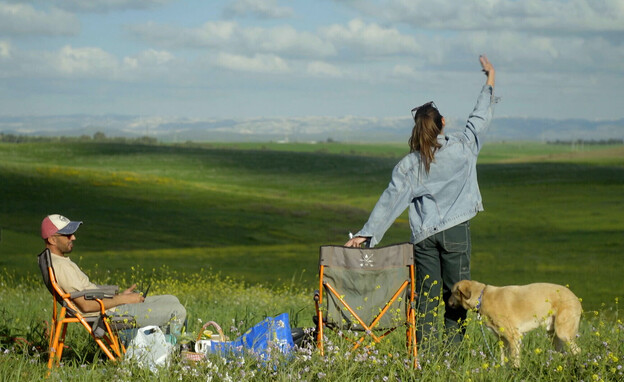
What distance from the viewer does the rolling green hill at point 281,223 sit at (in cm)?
2320

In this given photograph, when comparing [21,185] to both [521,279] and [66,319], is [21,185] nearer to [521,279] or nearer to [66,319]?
[521,279]

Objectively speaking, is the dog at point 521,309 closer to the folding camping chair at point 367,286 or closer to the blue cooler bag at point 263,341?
the folding camping chair at point 367,286

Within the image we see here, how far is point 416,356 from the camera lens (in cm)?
546

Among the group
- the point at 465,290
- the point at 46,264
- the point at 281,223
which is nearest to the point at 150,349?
the point at 46,264

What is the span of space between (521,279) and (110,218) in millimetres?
20151

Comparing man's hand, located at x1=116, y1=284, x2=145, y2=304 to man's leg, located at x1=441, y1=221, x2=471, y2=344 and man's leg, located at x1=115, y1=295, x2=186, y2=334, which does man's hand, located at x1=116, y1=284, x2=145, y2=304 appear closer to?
man's leg, located at x1=115, y1=295, x2=186, y2=334

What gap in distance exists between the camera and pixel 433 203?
611cm

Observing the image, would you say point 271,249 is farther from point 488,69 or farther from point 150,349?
point 150,349

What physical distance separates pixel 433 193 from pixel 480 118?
2.33 ft

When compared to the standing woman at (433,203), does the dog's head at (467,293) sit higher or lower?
lower

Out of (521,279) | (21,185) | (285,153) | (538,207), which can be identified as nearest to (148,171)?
(285,153)

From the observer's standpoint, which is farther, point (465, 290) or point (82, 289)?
point (82, 289)

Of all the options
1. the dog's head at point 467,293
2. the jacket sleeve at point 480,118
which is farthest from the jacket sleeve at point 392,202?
the dog's head at point 467,293

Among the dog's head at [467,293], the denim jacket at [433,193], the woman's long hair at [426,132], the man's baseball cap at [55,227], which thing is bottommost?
the dog's head at [467,293]
